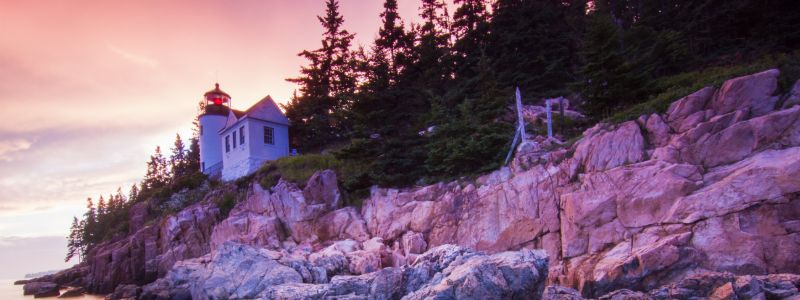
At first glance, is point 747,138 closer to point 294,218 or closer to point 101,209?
point 294,218

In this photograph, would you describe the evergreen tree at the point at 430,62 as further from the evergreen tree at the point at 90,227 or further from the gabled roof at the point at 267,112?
the evergreen tree at the point at 90,227

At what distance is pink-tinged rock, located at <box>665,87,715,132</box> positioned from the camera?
1466cm

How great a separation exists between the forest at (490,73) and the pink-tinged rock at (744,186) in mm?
3704

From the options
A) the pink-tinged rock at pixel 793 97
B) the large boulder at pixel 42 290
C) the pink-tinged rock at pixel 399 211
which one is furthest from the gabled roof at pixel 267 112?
the pink-tinged rock at pixel 793 97

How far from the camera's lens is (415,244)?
59.3 feet

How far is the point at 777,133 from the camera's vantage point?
1250 cm

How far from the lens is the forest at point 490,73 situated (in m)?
18.2

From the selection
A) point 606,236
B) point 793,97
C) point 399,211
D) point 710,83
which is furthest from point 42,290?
point 793,97

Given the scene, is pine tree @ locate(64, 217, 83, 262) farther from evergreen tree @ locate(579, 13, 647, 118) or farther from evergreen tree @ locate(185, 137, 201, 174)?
evergreen tree @ locate(579, 13, 647, 118)

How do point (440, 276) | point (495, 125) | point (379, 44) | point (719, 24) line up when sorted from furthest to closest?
point (379, 44) → point (719, 24) → point (495, 125) → point (440, 276)

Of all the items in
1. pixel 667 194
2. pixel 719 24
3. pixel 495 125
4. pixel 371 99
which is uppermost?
pixel 719 24

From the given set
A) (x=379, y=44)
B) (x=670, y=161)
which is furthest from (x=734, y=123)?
(x=379, y=44)

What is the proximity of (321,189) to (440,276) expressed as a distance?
1212 centimetres

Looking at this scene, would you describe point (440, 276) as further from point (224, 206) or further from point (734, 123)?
point (224, 206)
